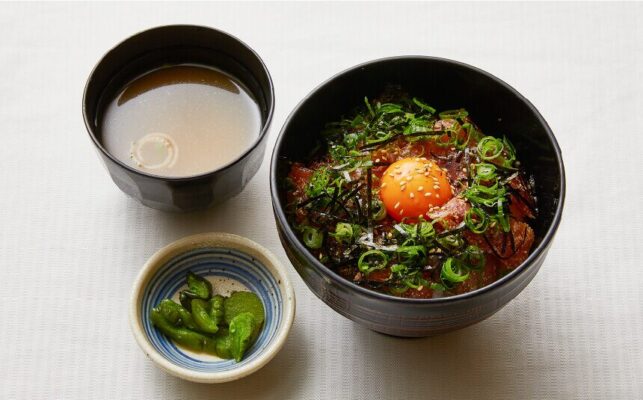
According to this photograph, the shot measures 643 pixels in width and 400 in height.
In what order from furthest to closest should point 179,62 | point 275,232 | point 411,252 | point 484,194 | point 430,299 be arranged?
point 179,62, point 275,232, point 484,194, point 411,252, point 430,299

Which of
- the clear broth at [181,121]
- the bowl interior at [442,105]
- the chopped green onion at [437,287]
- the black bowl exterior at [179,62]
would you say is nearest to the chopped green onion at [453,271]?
the chopped green onion at [437,287]

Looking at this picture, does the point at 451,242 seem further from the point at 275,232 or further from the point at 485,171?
the point at 275,232

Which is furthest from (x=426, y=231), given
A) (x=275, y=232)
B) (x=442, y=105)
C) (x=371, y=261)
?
(x=275, y=232)

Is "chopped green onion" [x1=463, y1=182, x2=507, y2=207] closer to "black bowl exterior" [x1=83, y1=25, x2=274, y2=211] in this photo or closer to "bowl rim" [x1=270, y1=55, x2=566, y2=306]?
"bowl rim" [x1=270, y1=55, x2=566, y2=306]

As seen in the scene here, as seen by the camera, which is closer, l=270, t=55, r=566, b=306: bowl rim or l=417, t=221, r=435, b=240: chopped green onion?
l=270, t=55, r=566, b=306: bowl rim

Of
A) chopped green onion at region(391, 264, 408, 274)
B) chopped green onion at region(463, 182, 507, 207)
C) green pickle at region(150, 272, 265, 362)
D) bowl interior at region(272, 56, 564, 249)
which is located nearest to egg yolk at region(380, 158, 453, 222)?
chopped green onion at region(463, 182, 507, 207)

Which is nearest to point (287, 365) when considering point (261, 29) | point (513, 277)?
point (513, 277)

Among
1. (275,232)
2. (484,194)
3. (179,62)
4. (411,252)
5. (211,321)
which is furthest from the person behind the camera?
(179,62)
